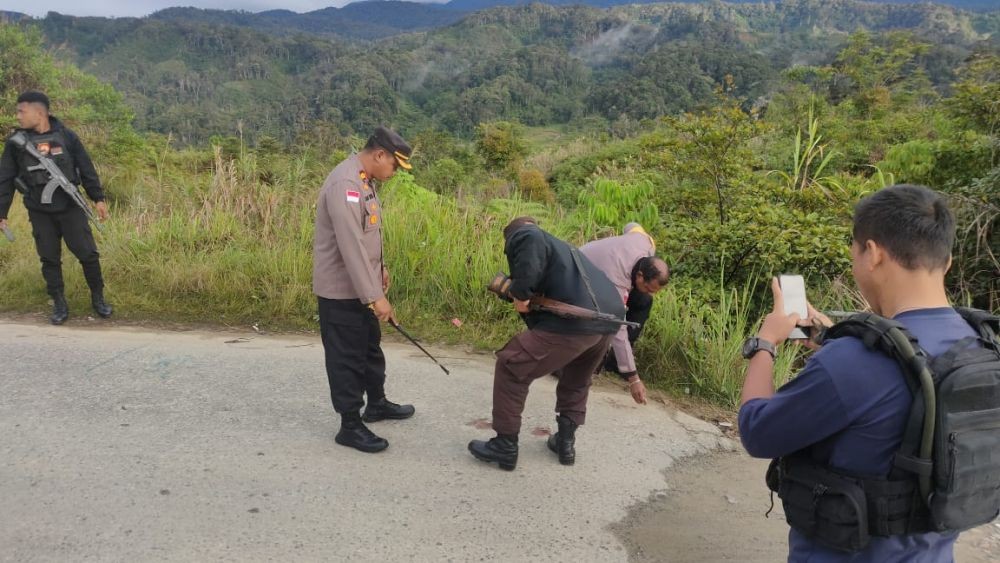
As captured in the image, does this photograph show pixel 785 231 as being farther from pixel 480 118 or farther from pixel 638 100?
pixel 480 118

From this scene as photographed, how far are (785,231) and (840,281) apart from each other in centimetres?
A: 60

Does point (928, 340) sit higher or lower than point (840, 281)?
higher

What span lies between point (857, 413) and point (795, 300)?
51cm

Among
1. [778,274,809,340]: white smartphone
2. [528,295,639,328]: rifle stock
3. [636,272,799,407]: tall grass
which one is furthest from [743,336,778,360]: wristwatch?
[636,272,799,407]: tall grass

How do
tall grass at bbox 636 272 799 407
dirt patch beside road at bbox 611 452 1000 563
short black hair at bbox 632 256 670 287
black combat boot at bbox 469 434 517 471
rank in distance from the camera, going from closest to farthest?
1. dirt patch beside road at bbox 611 452 1000 563
2. black combat boot at bbox 469 434 517 471
3. short black hair at bbox 632 256 670 287
4. tall grass at bbox 636 272 799 407

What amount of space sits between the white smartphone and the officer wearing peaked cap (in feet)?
6.40

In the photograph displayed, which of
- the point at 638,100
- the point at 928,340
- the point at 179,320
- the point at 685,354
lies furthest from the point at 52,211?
the point at 638,100

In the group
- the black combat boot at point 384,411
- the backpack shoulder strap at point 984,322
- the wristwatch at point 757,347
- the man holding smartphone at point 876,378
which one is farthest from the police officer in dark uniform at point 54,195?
the backpack shoulder strap at point 984,322

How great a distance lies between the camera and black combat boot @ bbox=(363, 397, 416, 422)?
388 cm

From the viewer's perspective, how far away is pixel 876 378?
5.11 ft

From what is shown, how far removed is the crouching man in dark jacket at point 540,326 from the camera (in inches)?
124

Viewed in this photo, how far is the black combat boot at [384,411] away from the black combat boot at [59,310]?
125 inches

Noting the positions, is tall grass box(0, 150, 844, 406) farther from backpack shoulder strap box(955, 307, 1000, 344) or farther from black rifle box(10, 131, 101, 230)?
backpack shoulder strap box(955, 307, 1000, 344)

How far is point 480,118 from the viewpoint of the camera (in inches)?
3447
